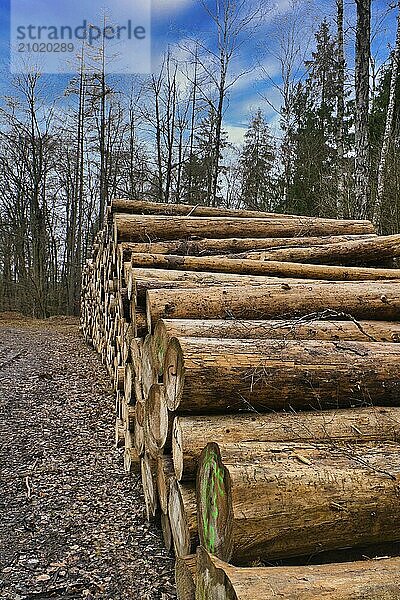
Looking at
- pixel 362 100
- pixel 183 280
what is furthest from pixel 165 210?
pixel 362 100

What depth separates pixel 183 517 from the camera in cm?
285

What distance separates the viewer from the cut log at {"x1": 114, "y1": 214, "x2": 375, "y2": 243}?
6.06 meters

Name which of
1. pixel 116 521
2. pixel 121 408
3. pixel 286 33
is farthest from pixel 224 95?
pixel 116 521

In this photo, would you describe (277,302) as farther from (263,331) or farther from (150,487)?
(150,487)

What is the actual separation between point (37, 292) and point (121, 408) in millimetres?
18041

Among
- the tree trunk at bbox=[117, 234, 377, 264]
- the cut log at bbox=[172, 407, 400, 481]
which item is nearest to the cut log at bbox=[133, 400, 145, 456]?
the cut log at bbox=[172, 407, 400, 481]

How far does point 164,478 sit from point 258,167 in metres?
21.0

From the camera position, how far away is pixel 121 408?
5801 mm

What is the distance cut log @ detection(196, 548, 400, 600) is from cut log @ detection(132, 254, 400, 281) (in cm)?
333

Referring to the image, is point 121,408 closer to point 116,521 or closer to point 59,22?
point 116,521

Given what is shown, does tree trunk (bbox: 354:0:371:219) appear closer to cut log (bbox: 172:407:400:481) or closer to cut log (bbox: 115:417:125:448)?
cut log (bbox: 115:417:125:448)

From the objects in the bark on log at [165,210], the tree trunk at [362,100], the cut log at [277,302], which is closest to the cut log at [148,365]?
the cut log at [277,302]

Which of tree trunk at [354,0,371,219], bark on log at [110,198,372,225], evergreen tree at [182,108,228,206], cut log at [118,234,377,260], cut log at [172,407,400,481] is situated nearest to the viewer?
cut log at [172,407,400,481]

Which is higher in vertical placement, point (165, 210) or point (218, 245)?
point (165, 210)
